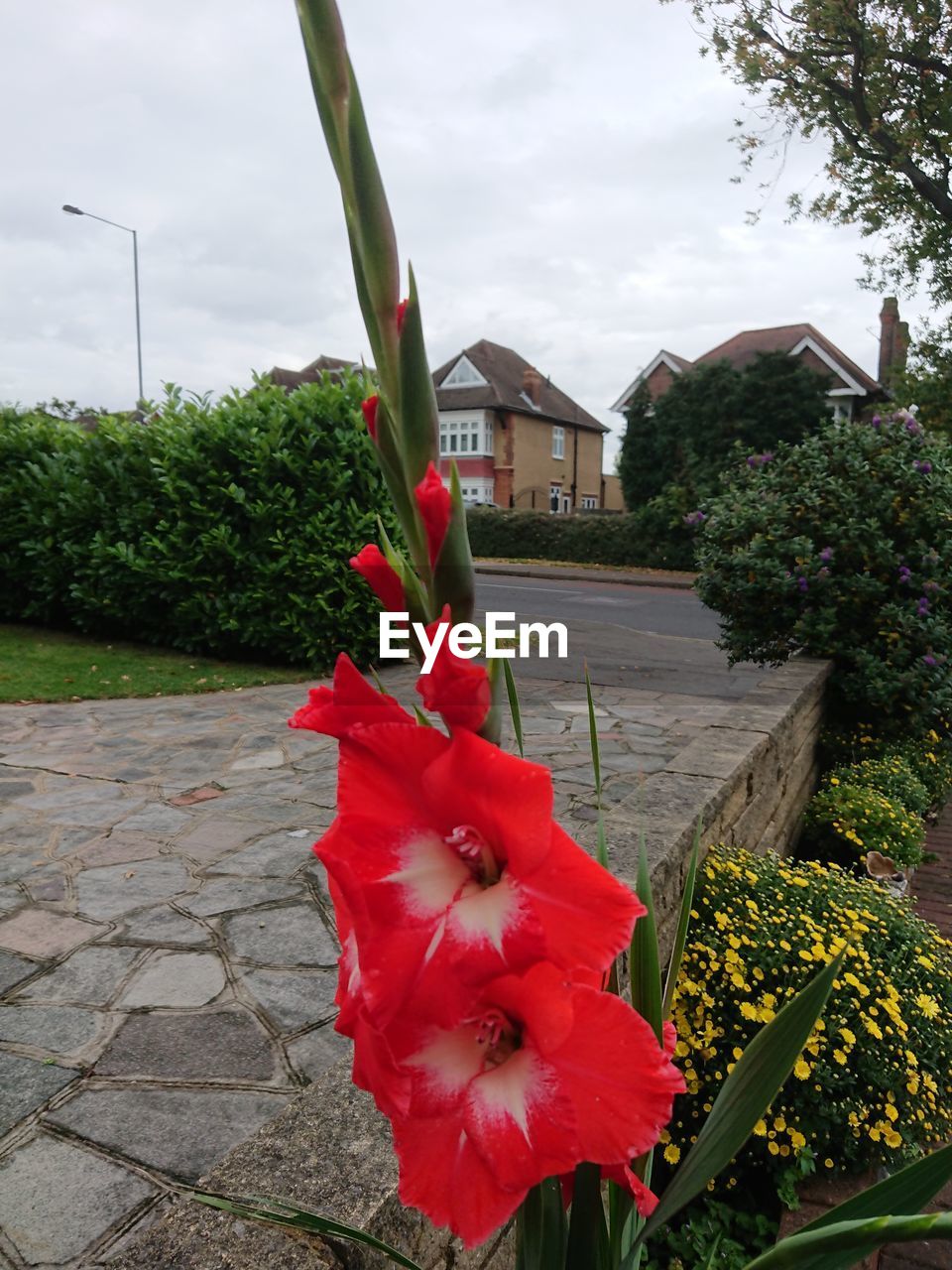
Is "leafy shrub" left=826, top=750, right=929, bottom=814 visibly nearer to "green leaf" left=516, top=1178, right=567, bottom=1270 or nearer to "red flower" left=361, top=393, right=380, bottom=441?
"green leaf" left=516, top=1178, right=567, bottom=1270

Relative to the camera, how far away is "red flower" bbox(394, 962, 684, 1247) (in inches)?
20.6

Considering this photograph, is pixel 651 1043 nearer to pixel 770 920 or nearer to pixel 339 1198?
pixel 339 1198

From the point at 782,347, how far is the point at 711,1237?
2760 cm

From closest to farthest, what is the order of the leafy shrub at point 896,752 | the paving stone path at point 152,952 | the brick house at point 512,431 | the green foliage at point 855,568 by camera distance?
the paving stone path at point 152,952
the green foliage at point 855,568
the leafy shrub at point 896,752
the brick house at point 512,431

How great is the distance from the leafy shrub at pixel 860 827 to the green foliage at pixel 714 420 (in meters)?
18.6

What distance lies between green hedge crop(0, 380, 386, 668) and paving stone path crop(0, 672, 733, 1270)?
2.19 meters

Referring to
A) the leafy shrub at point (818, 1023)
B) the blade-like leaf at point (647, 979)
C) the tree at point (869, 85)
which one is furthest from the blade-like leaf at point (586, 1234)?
the tree at point (869, 85)

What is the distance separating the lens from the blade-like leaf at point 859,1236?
0.50 metres

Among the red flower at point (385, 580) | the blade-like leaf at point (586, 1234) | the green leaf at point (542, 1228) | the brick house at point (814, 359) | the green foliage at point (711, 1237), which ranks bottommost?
the green foliage at point (711, 1237)

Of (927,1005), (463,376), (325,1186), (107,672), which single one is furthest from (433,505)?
(463,376)

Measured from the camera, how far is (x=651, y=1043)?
1.75 ft

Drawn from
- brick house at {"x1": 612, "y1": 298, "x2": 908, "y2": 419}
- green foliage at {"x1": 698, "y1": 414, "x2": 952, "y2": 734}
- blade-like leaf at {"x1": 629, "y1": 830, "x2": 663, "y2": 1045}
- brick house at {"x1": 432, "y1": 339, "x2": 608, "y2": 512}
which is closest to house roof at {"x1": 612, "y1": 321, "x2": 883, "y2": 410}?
brick house at {"x1": 612, "y1": 298, "x2": 908, "y2": 419}

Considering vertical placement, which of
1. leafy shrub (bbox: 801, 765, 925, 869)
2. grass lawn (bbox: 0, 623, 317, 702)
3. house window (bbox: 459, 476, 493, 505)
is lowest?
leafy shrub (bbox: 801, 765, 925, 869)

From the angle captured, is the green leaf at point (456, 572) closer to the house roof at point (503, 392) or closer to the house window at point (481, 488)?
the house roof at point (503, 392)
